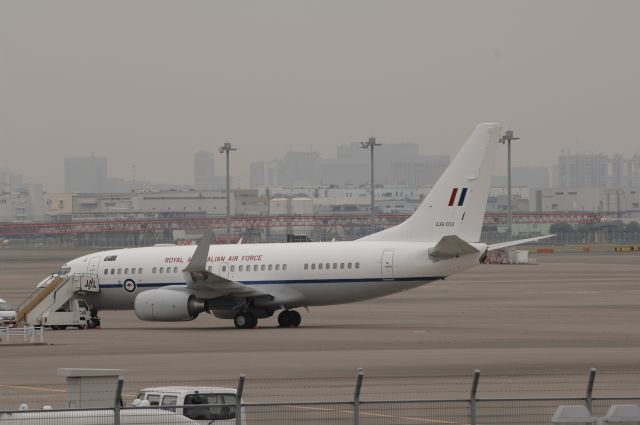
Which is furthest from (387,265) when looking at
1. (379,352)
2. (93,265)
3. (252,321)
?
(93,265)

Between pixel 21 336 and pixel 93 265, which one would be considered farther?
pixel 93 265

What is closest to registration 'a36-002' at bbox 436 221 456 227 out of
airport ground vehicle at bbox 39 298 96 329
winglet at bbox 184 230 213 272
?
winglet at bbox 184 230 213 272

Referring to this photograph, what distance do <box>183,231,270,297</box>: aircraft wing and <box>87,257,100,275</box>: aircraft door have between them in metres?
5.60

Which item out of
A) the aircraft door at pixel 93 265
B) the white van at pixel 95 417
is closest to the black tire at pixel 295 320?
the aircraft door at pixel 93 265

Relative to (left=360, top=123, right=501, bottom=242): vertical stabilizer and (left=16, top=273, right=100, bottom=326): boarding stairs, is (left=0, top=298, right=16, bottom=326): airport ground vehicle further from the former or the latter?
(left=360, top=123, right=501, bottom=242): vertical stabilizer

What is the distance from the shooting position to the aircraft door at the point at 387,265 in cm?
4650

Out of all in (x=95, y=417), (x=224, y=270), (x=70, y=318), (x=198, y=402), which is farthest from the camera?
(x=70, y=318)

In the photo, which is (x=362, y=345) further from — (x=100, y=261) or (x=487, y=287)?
(x=487, y=287)

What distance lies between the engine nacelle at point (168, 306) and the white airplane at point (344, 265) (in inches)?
1.4

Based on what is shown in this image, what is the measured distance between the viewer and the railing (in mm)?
43625

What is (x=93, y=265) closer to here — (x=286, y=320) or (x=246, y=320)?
(x=246, y=320)

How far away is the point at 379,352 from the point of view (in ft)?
123

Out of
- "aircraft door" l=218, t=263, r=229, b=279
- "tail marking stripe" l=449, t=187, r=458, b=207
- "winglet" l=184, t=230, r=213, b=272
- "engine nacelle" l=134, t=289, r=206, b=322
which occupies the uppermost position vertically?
"tail marking stripe" l=449, t=187, r=458, b=207

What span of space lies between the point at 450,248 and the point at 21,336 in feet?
47.6
